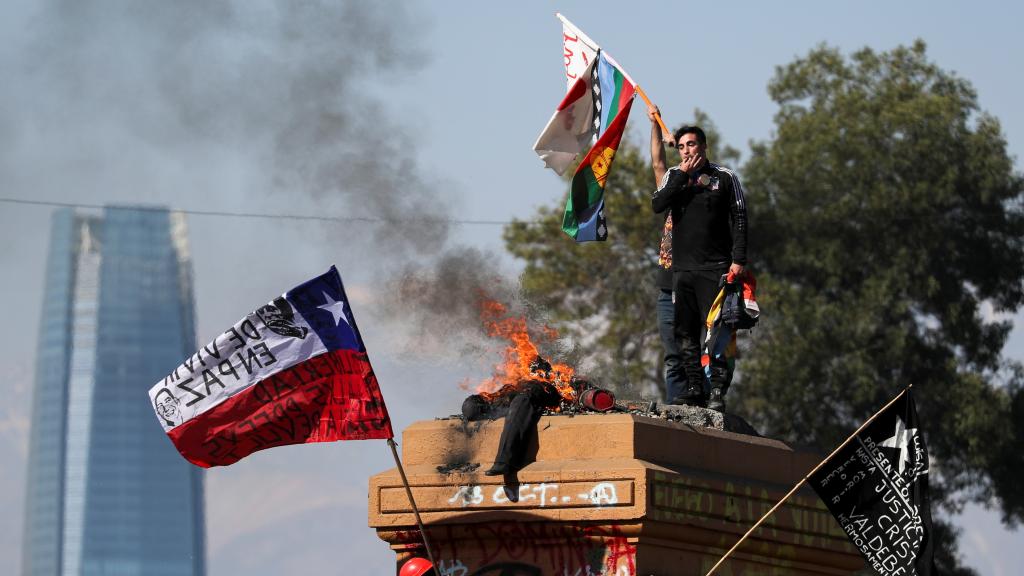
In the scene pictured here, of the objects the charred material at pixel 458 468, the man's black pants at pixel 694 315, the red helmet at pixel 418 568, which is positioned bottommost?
the red helmet at pixel 418 568

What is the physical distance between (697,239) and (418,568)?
2.75 meters

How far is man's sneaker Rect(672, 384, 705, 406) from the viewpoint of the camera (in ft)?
41.5

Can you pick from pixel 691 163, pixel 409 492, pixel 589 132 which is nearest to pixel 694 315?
pixel 691 163

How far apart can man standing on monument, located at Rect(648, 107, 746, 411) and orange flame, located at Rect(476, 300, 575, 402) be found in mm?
721

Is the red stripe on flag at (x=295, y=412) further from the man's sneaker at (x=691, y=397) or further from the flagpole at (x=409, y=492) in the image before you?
the man's sneaker at (x=691, y=397)

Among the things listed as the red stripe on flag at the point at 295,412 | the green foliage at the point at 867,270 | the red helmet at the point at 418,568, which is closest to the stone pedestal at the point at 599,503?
the red helmet at the point at 418,568

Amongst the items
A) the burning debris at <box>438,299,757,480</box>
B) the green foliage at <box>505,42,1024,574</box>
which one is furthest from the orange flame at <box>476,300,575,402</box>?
the green foliage at <box>505,42,1024,574</box>

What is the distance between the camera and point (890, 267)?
36812mm

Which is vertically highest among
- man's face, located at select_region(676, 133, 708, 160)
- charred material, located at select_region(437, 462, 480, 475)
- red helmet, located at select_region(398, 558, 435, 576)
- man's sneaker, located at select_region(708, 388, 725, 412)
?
man's face, located at select_region(676, 133, 708, 160)

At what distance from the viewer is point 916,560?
1162 centimetres

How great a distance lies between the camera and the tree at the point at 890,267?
36125 millimetres

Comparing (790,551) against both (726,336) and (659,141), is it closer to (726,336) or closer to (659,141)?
(726,336)

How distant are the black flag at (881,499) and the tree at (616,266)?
24.6 metres

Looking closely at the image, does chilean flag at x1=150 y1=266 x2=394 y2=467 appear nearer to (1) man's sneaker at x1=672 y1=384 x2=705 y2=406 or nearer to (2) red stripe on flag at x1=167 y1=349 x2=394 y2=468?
(2) red stripe on flag at x1=167 y1=349 x2=394 y2=468
